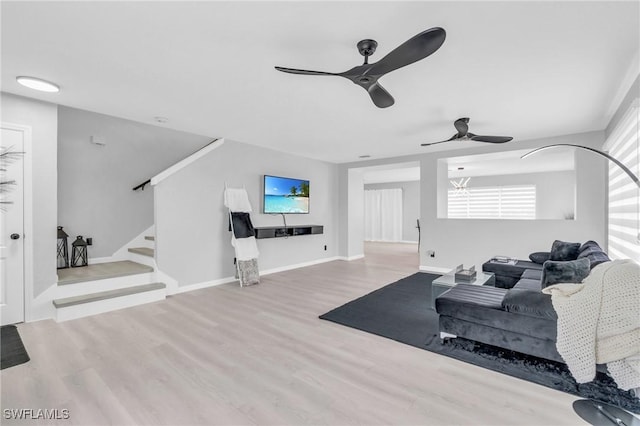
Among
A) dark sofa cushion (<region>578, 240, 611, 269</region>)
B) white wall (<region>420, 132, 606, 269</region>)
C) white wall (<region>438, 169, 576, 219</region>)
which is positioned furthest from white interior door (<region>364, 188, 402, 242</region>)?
dark sofa cushion (<region>578, 240, 611, 269</region>)

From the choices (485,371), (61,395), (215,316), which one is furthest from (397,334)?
(61,395)

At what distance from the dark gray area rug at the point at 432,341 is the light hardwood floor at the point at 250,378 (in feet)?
0.40

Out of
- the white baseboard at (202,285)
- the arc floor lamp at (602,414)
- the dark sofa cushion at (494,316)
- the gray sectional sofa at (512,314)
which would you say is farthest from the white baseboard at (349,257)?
the arc floor lamp at (602,414)

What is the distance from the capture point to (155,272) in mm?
4098

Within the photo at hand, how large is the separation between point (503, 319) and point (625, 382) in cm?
70

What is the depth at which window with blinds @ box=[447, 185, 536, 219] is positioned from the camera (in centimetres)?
913

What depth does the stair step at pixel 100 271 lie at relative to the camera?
357 cm

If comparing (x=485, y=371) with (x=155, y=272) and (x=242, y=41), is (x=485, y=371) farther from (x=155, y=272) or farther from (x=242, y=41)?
(x=155, y=272)

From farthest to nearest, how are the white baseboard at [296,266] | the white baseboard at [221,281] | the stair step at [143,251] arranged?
1. the white baseboard at [296,266]
2. the stair step at [143,251]
3. the white baseboard at [221,281]

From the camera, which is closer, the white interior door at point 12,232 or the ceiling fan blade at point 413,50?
the ceiling fan blade at point 413,50

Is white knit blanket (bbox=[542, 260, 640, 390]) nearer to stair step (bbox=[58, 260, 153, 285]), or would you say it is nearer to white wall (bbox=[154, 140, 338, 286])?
white wall (bbox=[154, 140, 338, 286])

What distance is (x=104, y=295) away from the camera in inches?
139

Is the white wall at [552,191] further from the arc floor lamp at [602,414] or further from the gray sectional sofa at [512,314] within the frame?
the arc floor lamp at [602,414]

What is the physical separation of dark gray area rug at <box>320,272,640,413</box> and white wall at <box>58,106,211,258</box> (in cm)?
384
